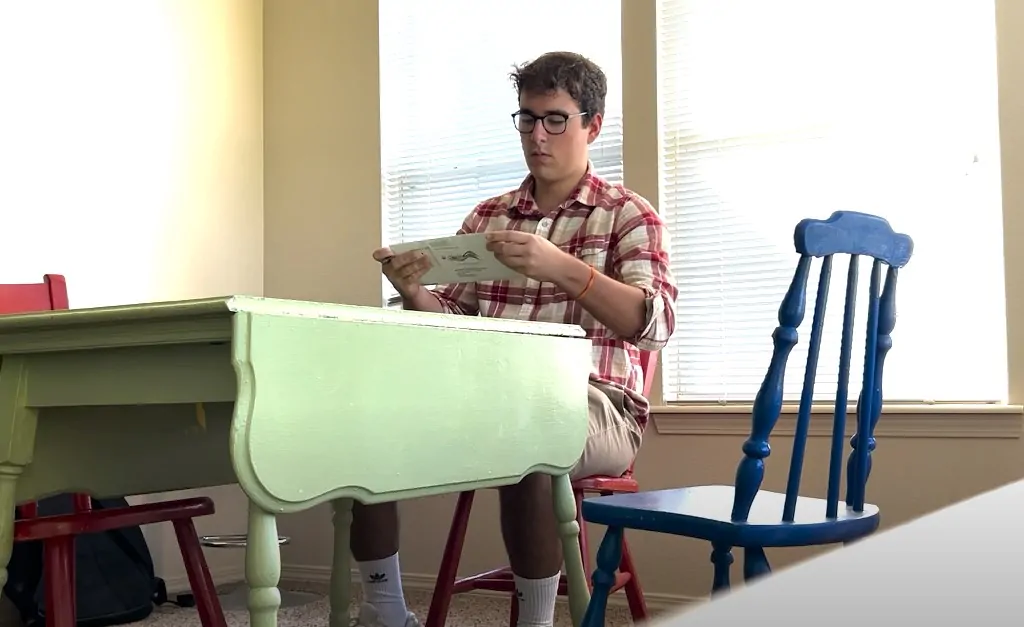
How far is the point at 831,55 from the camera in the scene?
2.51m

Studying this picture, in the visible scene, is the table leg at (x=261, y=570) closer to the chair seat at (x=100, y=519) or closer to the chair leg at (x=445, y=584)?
the chair seat at (x=100, y=519)

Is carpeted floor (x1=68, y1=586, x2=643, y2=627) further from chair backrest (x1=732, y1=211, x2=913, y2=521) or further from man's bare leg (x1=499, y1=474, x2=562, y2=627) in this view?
chair backrest (x1=732, y1=211, x2=913, y2=521)

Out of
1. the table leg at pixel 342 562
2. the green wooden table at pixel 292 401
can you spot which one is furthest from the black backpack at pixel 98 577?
the green wooden table at pixel 292 401

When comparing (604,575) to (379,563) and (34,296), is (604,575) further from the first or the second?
(34,296)

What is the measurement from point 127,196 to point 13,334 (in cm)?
174

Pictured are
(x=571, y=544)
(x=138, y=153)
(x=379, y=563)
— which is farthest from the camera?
(x=138, y=153)

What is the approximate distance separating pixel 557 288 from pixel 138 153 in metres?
1.63

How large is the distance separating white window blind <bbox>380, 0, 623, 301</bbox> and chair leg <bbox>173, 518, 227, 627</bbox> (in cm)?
141

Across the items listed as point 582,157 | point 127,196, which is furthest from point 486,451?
point 127,196

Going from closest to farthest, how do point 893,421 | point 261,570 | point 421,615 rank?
point 261,570
point 893,421
point 421,615

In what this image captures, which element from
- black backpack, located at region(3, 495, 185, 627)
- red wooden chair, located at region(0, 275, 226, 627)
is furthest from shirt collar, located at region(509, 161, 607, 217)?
black backpack, located at region(3, 495, 185, 627)

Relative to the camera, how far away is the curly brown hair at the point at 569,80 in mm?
2043

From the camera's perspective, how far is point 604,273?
1.95m

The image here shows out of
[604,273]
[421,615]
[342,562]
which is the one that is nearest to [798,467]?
[604,273]
